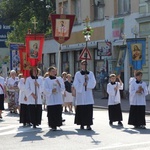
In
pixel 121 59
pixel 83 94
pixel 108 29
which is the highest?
pixel 108 29

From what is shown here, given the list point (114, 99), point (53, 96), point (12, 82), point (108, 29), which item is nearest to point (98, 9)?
point (108, 29)

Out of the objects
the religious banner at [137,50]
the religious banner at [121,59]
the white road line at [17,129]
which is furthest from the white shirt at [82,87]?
the religious banner at [121,59]

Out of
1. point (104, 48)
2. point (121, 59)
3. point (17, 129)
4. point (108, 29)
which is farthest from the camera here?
point (108, 29)

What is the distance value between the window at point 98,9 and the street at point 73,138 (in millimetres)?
17932

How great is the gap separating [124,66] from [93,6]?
5775 millimetres

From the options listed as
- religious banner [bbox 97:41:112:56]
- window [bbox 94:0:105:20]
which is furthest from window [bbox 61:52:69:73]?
religious banner [bbox 97:41:112:56]

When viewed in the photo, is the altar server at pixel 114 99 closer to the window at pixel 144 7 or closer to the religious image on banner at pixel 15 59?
the window at pixel 144 7

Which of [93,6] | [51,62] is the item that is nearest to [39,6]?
[51,62]

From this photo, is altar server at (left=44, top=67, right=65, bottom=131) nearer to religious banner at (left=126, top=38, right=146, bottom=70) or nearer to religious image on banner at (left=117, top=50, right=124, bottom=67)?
religious banner at (left=126, top=38, right=146, bottom=70)

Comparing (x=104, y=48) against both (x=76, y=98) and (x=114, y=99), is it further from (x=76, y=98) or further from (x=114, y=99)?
(x=76, y=98)

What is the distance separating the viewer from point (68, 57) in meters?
37.7

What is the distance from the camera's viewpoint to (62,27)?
18.6m

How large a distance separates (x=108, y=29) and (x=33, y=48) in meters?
17.0

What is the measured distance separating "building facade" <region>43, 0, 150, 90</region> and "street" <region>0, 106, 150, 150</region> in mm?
13469
